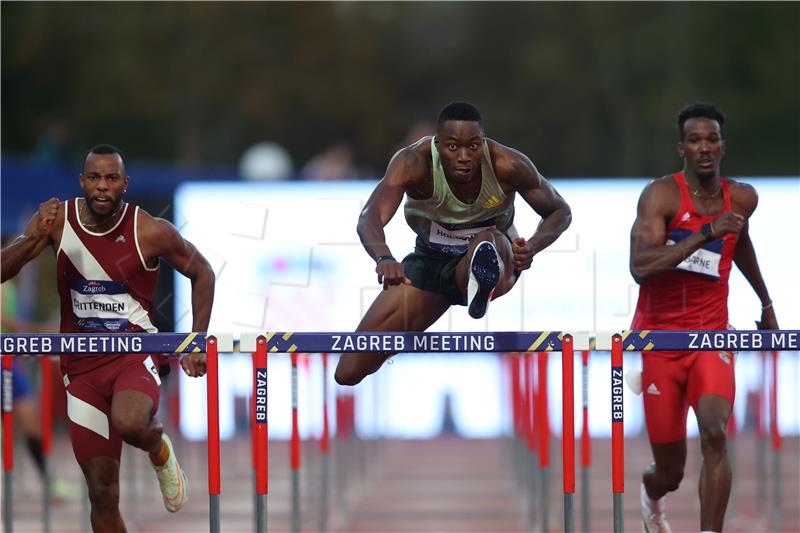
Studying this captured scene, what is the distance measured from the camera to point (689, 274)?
8.56m

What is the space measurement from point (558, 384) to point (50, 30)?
1199 inches

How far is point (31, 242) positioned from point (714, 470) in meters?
3.66

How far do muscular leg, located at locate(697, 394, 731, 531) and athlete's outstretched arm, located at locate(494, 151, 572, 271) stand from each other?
4.09 ft

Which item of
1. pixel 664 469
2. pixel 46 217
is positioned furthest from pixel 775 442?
pixel 46 217

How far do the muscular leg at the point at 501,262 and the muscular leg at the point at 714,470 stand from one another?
4.19ft

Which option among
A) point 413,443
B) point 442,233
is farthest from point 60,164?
point 442,233

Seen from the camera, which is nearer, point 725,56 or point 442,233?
point 442,233

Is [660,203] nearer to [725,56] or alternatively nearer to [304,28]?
[725,56]

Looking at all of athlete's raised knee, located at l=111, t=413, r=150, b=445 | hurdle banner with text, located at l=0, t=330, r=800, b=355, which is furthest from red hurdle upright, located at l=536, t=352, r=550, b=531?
athlete's raised knee, located at l=111, t=413, r=150, b=445

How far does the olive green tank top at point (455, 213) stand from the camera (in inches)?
317

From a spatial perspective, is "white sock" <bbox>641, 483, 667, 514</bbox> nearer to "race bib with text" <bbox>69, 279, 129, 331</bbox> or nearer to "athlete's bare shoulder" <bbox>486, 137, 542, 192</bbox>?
"athlete's bare shoulder" <bbox>486, 137, 542, 192</bbox>

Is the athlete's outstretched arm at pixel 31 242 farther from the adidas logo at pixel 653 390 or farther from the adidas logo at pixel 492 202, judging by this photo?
the adidas logo at pixel 653 390

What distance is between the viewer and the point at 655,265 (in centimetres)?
830

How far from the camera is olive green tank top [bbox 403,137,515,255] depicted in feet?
26.4
